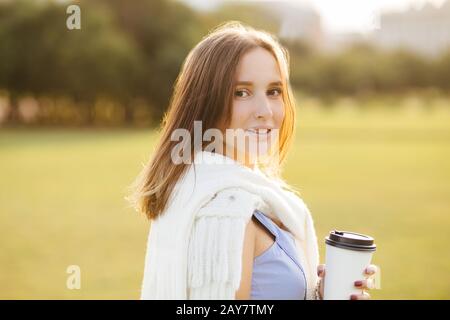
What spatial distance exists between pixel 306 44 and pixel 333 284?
3822 centimetres

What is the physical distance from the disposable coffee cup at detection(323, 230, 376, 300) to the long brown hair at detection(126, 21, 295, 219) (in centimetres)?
48

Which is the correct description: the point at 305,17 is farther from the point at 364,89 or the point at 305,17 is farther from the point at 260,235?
the point at 260,235

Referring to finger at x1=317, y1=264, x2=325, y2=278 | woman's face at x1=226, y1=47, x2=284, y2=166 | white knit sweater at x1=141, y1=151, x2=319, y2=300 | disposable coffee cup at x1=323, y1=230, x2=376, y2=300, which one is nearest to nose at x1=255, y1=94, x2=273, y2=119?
woman's face at x1=226, y1=47, x2=284, y2=166

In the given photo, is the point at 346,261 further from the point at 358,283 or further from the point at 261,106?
the point at 261,106

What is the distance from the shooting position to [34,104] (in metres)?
35.9

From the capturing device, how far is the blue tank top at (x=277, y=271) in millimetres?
1585

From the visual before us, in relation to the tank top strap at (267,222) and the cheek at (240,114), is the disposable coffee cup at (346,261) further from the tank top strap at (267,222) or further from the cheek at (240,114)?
the cheek at (240,114)

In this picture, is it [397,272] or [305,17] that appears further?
[305,17]

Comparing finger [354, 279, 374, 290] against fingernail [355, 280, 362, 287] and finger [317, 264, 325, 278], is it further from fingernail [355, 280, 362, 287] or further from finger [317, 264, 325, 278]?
finger [317, 264, 325, 278]

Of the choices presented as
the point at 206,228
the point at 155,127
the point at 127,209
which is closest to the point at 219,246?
the point at 206,228

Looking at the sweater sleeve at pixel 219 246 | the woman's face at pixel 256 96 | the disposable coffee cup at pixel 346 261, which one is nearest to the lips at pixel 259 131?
the woman's face at pixel 256 96

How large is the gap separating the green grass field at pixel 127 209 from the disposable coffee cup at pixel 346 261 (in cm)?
77

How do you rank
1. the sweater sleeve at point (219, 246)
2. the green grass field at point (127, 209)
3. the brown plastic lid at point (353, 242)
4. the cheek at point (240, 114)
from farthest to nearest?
the green grass field at point (127, 209)
the cheek at point (240, 114)
the brown plastic lid at point (353, 242)
the sweater sleeve at point (219, 246)

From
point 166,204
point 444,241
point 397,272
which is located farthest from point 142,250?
point 166,204
